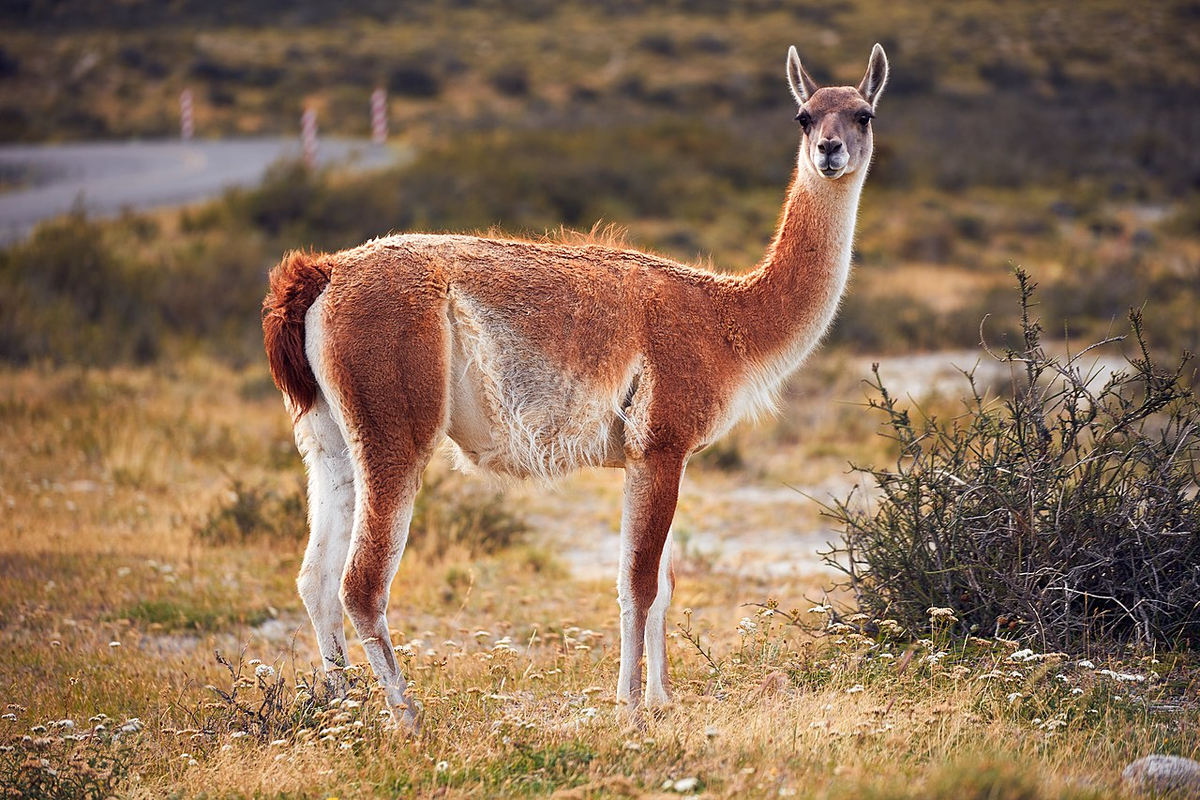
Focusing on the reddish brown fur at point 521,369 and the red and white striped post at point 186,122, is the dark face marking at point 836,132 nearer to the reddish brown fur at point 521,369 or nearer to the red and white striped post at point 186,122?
the reddish brown fur at point 521,369

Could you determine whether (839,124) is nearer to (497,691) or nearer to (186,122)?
(497,691)

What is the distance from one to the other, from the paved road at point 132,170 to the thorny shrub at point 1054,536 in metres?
13.7

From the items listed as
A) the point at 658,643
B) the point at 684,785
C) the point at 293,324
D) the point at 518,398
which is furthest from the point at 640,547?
the point at 293,324

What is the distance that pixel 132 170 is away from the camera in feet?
81.5

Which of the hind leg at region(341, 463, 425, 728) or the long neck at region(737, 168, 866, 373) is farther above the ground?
the long neck at region(737, 168, 866, 373)

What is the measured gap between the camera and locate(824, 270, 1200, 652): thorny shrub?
5098mm

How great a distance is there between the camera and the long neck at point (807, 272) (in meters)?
5.23

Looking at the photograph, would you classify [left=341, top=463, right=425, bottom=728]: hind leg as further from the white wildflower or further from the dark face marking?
the dark face marking

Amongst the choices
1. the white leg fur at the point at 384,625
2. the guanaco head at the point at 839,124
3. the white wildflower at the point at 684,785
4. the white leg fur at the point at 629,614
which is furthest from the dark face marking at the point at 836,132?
the white wildflower at the point at 684,785

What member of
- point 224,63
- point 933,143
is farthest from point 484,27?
point 933,143

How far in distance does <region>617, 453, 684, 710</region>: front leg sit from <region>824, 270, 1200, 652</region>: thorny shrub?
1.02 meters

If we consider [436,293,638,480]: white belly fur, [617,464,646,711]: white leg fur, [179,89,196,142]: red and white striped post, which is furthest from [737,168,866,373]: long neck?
[179,89,196,142]: red and white striped post

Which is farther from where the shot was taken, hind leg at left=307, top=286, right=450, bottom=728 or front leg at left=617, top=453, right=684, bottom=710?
front leg at left=617, top=453, right=684, bottom=710

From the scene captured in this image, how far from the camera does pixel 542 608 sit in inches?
275
